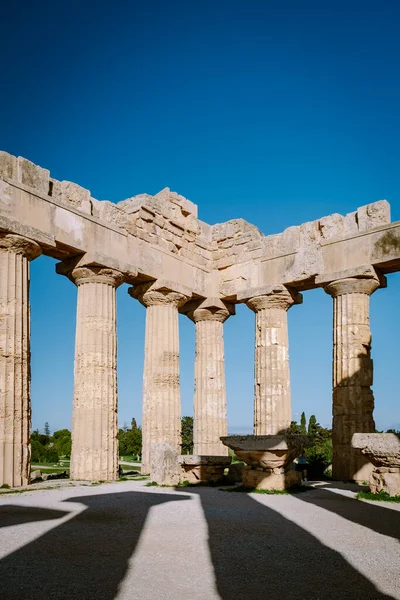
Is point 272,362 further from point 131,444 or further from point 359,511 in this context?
point 131,444

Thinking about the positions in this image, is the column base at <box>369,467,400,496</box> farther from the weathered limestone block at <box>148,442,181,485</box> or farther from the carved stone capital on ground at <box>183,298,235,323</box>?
the carved stone capital on ground at <box>183,298,235,323</box>

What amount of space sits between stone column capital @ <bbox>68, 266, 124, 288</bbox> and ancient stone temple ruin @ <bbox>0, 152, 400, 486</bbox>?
4 cm

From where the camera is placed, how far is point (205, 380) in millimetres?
23875

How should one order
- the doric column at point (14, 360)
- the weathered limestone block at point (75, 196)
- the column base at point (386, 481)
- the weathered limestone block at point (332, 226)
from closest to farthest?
the column base at point (386, 481)
the doric column at point (14, 360)
the weathered limestone block at point (75, 196)
the weathered limestone block at point (332, 226)

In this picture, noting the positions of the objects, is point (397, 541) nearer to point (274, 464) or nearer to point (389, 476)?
point (389, 476)

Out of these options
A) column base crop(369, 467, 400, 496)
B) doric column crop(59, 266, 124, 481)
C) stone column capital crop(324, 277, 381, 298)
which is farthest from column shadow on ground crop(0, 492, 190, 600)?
stone column capital crop(324, 277, 381, 298)

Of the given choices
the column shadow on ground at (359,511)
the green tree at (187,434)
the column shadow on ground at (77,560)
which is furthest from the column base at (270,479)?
the green tree at (187,434)

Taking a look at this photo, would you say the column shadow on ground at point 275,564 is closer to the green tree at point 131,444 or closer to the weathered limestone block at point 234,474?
the weathered limestone block at point 234,474

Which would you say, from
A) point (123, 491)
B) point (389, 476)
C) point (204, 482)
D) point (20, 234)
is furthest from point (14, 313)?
point (389, 476)

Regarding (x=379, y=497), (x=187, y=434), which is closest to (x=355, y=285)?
(x=379, y=497)

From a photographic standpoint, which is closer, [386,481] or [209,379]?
[386,481]

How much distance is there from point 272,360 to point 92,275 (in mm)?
7559

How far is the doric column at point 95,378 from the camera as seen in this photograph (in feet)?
59.9

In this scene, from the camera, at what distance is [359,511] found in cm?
1162
